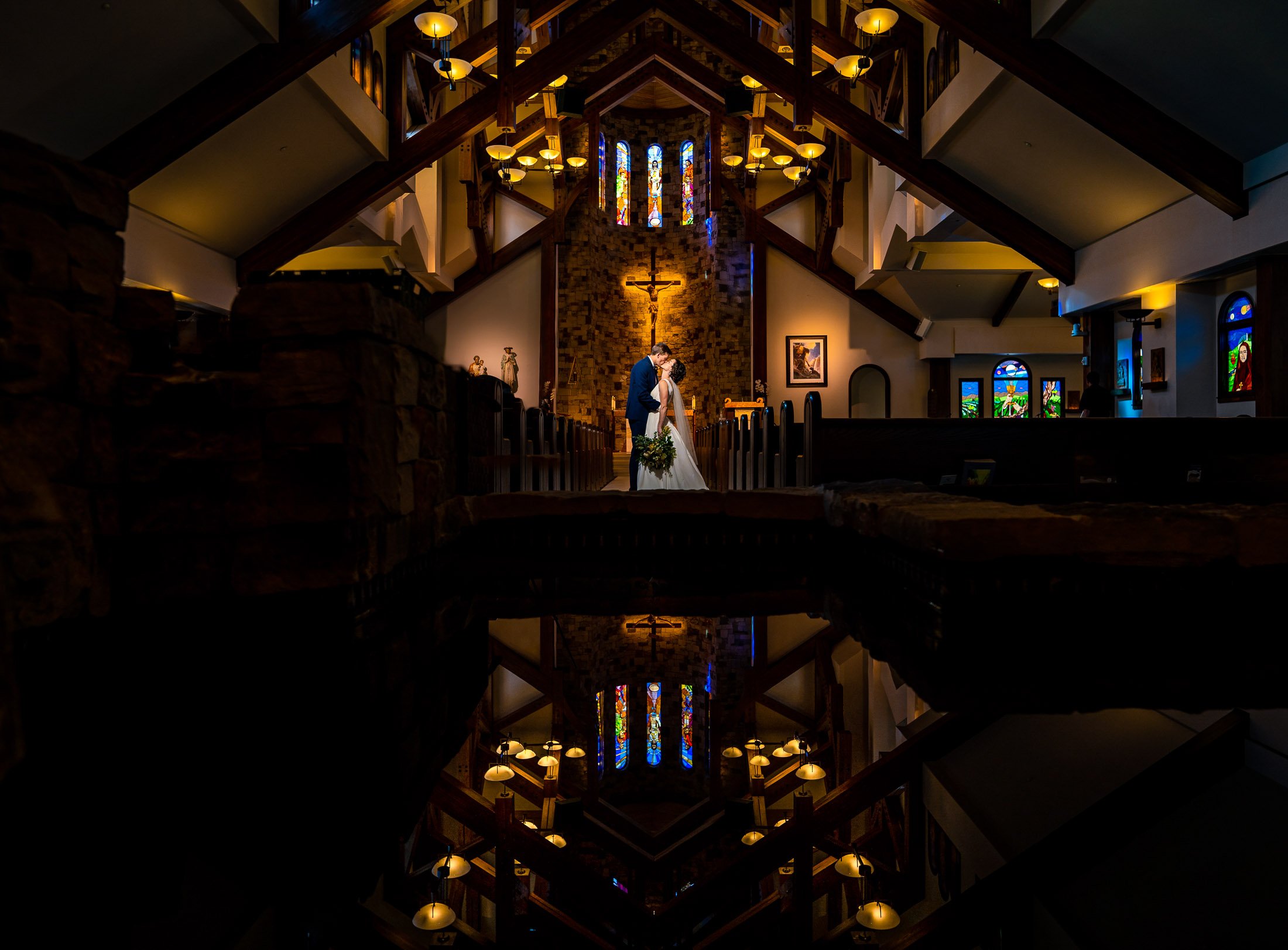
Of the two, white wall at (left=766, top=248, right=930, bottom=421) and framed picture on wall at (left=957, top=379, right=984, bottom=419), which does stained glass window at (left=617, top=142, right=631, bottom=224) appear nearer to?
white wall at (left=766, top=248, right=930, bottom=421)

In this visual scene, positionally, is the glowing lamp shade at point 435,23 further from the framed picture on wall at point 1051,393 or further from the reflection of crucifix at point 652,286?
the framed picture on wall at point 1051,393

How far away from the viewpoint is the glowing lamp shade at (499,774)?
161cm

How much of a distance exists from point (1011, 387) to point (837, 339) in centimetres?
370

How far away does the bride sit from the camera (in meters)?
8.42

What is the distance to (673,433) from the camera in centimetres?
864

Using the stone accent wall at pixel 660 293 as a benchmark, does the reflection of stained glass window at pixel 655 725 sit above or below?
below

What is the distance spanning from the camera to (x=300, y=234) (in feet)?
34.0

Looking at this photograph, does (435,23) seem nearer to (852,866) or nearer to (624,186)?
(624,186)

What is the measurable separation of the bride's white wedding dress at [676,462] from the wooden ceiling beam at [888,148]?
467 centimetres

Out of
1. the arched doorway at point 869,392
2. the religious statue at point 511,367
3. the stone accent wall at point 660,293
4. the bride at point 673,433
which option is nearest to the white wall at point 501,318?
the religious statue at point 511,367

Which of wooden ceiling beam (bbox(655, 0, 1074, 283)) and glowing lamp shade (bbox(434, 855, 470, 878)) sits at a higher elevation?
wooden ceiling beam (bbox(655, 0, 1074, 283))

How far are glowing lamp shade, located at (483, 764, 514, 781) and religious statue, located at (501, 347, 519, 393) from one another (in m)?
14.0

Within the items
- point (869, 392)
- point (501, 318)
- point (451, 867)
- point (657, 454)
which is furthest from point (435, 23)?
point (869, 392)

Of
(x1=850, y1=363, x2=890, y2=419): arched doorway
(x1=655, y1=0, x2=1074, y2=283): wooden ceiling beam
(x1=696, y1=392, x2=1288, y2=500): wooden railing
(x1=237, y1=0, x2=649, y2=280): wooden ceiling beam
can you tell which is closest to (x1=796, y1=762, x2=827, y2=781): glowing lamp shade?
(x1=696, y1=392, x2=1288, y2=500): wooden railing
